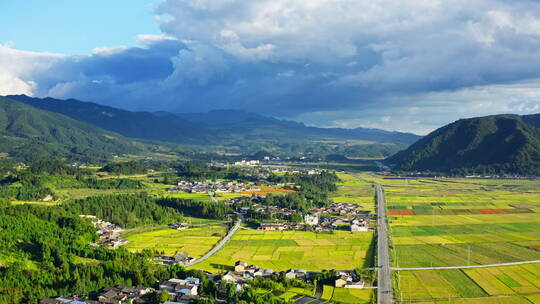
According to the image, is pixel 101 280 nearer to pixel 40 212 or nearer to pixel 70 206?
pixel 40 212

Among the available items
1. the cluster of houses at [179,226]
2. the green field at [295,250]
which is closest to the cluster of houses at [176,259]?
the green field at [295,250]

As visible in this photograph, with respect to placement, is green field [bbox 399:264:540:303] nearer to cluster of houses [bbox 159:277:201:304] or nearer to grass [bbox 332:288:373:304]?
grass [bbox 332:288:373:304]

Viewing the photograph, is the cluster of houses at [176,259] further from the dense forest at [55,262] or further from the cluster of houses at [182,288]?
the cluster of houses at [182,288]

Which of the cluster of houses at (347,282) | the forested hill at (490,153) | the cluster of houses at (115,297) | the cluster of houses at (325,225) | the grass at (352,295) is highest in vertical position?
the forested hill at (490,153)

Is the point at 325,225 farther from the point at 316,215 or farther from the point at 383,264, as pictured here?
the point at 383,264

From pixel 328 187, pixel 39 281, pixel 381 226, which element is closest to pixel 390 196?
pixel 328 187

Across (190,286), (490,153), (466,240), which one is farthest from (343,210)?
(490,153)

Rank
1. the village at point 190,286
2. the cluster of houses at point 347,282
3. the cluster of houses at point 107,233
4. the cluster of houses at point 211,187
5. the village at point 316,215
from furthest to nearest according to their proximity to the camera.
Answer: the cluster of houses at point 211,187 → the village at point 316,215 → the cluster of houses at point 107,233 → the cluster of houses at point 347,282 → the village at point 190,286
